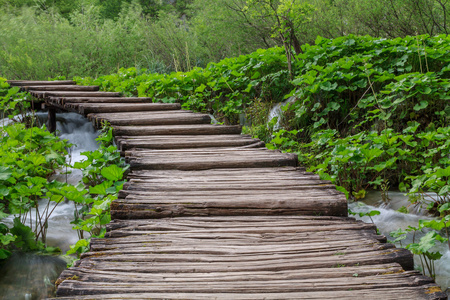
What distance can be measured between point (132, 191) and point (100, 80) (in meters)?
6.09

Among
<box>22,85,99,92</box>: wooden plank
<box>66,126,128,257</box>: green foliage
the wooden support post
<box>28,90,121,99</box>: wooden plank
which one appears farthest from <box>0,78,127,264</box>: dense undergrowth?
<box>22,85,99,92</box>: wooden plank

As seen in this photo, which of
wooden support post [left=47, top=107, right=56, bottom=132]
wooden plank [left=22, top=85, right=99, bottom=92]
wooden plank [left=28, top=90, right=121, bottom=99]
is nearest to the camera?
wooden plank [left=28, top=90, right=121, bottom=99]

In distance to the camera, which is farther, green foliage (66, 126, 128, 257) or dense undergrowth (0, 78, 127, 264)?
dense undergrowth (0, 78, 127, 264)

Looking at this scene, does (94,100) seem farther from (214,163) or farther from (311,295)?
(311,295)

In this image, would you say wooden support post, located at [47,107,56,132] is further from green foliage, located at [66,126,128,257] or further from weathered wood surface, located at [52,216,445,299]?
weathered wood surface, located at [52,216,445,299]

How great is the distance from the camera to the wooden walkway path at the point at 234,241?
177cm

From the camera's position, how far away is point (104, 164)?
169 inches

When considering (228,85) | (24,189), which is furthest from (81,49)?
(24,189)

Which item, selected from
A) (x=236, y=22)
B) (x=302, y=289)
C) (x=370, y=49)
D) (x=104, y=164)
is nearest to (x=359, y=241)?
(x=302, y=289)

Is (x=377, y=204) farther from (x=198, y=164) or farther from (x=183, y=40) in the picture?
(x=183, y=40)

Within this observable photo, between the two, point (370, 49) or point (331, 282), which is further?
point (370, 49)

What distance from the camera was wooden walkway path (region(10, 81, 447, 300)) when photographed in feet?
5.80

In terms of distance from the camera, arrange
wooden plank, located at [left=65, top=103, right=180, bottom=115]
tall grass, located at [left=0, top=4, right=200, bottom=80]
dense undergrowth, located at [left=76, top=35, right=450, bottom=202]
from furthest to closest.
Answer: tall grass, located at [left=0, top=4, right=200, bottom=80] < wooden plank, located at [left=65, top=103, right=180, bottom=115] < dense undergrowth, located at [left=76, top=35, right=450, bottom=202]

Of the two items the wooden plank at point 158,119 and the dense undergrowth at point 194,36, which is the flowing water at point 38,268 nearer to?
the wooden plank at point 158,119
